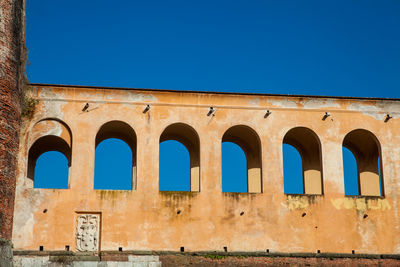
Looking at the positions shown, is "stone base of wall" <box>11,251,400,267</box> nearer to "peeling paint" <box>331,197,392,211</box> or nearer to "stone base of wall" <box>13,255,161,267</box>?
"stone base of wall" <box>13,255,161,267</box>

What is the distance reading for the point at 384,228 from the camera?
3147 centimetres

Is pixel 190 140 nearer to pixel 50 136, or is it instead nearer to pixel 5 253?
pixel 50 136

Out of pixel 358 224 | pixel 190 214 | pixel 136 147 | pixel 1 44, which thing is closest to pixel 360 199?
pixel 358 224

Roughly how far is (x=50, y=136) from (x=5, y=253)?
7.78 metres

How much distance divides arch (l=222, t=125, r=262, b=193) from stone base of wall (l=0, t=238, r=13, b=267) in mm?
11340

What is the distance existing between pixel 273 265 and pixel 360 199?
16.0 ft

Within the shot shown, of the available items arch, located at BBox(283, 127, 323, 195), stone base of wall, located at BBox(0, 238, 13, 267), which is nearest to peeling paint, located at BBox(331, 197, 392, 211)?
arch, located at BBox(283, 127, 323, 195)

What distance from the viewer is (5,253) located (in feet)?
81.1

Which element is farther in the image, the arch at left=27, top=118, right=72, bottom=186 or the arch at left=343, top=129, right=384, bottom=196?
the arch at left=343, top=129, right=384, bottom=196

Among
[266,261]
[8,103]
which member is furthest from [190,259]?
[8,103]

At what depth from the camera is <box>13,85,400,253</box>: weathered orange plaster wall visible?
96.8 feet

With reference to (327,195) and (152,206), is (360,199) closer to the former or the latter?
(327,195)

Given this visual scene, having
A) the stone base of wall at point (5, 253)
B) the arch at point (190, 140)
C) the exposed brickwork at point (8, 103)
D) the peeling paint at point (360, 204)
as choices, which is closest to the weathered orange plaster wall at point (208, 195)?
the peeling paint at point (360, 204)

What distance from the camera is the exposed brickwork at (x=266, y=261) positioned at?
96.5ft
